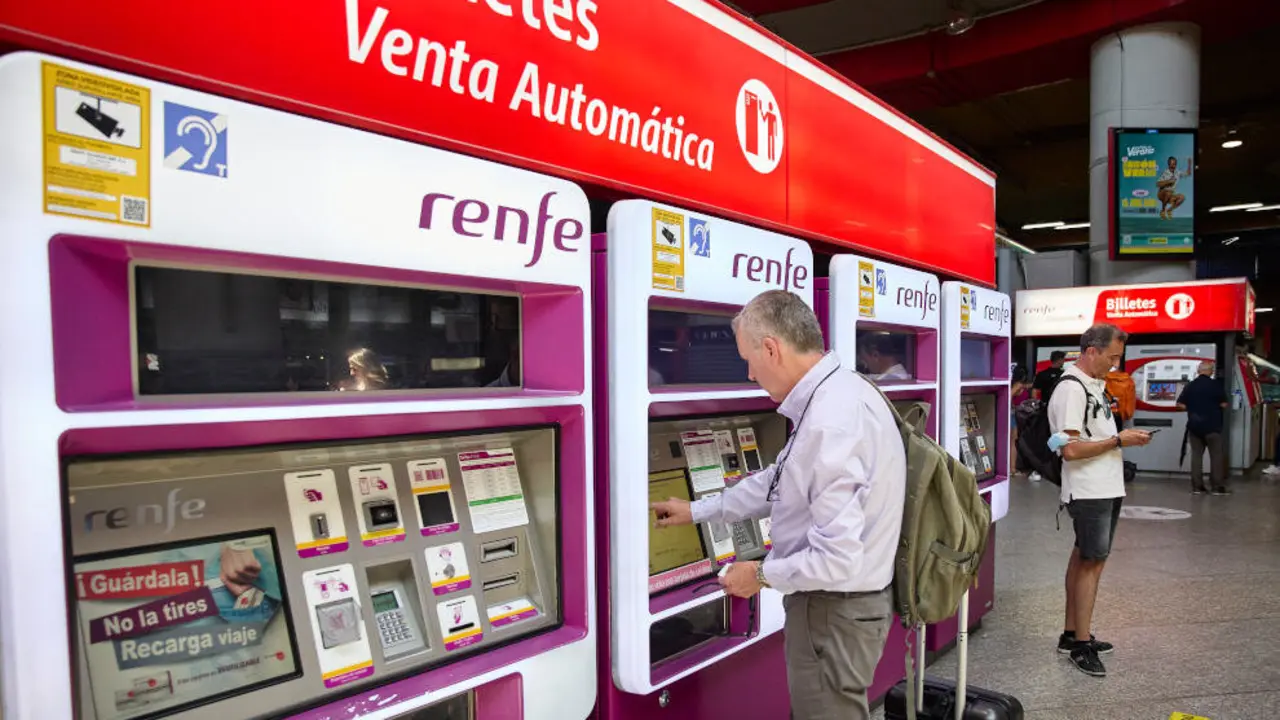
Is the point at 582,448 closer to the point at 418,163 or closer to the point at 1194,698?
the point at 418,163

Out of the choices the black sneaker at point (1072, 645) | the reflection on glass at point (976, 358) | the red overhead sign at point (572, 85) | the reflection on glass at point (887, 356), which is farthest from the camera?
the reflection on glass at point (976, 358)

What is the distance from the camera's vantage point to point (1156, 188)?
8.07 metres

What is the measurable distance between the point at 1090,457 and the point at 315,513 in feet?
11.1

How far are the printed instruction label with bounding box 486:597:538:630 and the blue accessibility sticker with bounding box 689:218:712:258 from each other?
1.01 meters

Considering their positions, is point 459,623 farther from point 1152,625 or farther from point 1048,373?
point 1048,373

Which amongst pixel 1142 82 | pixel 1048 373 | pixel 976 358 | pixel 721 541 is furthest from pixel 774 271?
pixel 1142 82

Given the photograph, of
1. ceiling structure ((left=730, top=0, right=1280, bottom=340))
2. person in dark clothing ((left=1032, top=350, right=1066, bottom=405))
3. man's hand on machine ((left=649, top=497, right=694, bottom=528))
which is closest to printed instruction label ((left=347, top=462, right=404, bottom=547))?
man's hand on machine ((left=649, top=497, right=694, bottom=528))

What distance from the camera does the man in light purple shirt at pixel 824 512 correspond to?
6.00 ft

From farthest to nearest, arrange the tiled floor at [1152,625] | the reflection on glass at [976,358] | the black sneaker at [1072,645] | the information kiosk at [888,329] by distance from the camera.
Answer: the reflection on glass at [976,358]
the black sneaker at [1072,645]
the tiled floor at [1152,625]
the information kiosk at [888,329]

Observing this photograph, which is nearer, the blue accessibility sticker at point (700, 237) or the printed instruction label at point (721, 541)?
the blue accessibility sticker at point (700, 237)

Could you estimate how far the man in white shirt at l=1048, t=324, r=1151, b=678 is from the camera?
360cm

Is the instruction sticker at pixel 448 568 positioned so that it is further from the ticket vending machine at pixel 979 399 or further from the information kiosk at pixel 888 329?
the ticket vending machine at pixel 979 399

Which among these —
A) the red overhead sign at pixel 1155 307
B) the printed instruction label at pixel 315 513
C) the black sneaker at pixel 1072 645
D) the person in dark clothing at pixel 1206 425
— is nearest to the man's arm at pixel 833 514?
the printed instruction label at pixel 315 513

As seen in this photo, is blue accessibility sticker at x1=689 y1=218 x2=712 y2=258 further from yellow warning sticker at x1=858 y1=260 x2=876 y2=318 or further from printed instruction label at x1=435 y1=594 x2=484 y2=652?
printed instruction label at x1=435 y1=594 x2=484 y2=652
